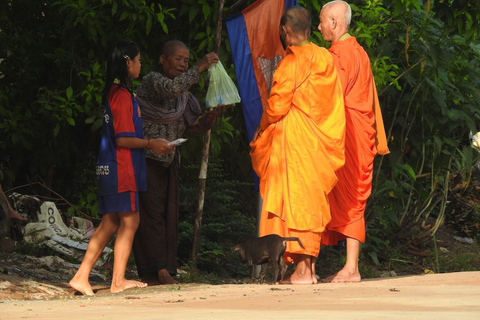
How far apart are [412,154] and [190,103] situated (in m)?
3.80

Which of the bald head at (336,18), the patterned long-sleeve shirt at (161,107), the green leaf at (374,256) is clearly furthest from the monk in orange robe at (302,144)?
the green leaf at (374,256)

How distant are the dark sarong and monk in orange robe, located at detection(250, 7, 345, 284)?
75 centimetres

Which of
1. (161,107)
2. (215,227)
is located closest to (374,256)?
(215,227)

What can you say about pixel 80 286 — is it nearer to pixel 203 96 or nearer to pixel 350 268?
pixel 350 268

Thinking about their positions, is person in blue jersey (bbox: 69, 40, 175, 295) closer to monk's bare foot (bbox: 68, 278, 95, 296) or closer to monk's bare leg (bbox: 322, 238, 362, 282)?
monk's bare foot (bbox: 68, 278, 95, 296)

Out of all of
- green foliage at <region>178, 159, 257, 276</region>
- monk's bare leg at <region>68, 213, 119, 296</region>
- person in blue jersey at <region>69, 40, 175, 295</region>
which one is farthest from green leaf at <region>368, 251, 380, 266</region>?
monk's bare leg at <region>68, 213, 119, 296</region>

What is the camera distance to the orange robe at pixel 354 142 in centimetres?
687

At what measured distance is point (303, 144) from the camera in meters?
6.55

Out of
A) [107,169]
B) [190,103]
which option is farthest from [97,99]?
[107,169]

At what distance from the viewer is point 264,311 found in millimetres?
4523

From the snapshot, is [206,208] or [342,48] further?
[206,208]

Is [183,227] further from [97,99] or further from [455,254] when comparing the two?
[455,254]

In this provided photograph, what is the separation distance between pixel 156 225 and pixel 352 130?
1585mm

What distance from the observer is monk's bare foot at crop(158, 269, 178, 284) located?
682 centimetres
